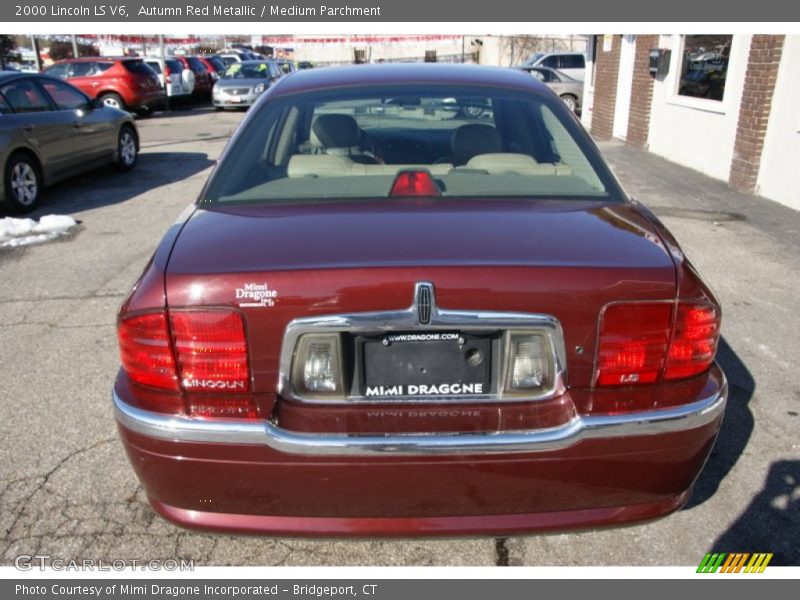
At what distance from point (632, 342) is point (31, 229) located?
273 inches

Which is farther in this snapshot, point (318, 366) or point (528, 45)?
point (528, 45)

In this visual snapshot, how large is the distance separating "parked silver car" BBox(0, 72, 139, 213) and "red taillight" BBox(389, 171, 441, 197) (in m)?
6.49

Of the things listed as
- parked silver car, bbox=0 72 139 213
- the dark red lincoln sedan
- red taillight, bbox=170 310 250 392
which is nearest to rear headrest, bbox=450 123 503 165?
the dark red lincoln sedan

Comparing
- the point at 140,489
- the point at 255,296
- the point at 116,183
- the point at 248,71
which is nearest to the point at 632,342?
the point at 255,296

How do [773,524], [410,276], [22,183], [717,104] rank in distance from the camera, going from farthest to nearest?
[717,104]
[22,183]
[773,524]
[410,276]

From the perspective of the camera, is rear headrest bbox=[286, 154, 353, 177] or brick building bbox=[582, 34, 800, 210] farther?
brick building bbox=[582, 34, 800, 210]

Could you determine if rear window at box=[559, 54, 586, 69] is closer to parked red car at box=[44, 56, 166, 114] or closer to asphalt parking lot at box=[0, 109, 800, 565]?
parked red car at box=[44, 56, 166, 114]

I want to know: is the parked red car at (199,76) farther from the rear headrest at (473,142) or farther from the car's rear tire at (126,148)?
the rear headrest at (473,142)

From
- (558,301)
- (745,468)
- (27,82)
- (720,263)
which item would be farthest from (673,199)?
(27,82)

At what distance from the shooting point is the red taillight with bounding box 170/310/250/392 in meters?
1.94

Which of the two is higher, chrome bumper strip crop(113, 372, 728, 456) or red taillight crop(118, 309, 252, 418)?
red taillight crop(118, 309, 252, 418)

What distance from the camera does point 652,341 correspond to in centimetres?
200

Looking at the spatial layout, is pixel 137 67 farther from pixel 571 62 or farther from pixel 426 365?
A: pixel 426 365

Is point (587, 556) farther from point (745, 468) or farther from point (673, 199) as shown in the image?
point (673, 199)
